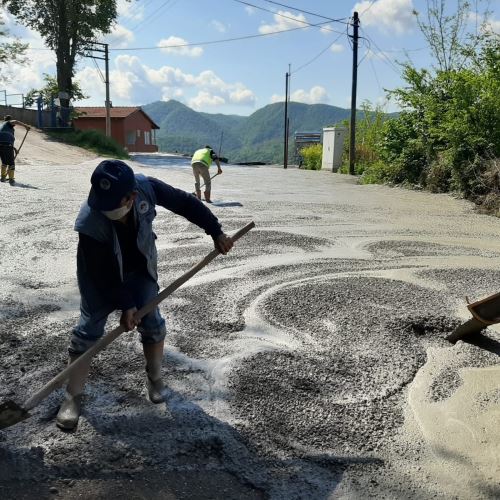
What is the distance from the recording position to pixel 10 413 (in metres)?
2.41

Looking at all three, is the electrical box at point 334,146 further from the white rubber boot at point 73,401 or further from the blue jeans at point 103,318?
the white rubber boot at point 73,401

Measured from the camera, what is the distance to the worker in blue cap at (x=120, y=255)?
7.79 ft

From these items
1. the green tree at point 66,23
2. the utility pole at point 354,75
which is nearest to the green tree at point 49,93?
the green tree at point 66,23

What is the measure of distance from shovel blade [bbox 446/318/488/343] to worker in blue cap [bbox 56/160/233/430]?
187 cm

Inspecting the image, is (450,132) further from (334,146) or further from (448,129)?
(334,146)

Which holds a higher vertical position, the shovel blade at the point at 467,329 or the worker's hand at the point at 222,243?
the worker's hand at the point at 222,243

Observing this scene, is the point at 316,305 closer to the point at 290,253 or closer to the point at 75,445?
the point at 290,253

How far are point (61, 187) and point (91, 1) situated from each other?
22.8m

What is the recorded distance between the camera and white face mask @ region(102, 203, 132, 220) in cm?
236

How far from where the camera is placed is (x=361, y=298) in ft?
15.6

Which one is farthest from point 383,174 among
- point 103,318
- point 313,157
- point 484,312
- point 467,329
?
point 103,318

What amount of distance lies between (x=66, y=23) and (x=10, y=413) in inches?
1251

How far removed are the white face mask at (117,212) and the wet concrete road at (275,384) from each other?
3.50 feet

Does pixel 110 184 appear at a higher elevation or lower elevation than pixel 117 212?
higher
